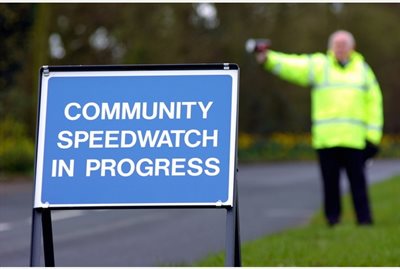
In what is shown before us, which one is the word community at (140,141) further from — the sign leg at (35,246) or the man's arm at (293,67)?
the man's arm at (293,67)

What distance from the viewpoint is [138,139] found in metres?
5.84

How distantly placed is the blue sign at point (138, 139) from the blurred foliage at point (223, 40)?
1771cm

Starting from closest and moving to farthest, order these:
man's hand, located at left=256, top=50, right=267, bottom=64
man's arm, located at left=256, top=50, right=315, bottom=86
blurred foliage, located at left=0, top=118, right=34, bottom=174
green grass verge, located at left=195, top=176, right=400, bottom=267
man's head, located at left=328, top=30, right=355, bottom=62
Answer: green grass verge, located at left=195, top=176, right=400, bottom=267
man's hand, located at left=256, top=50, right=267, bottom=64
man's arm, located at left=256, top=50, right=315, bottom=86
man's head, located at left=328, top=30, right=355, bottom=62
blurred foliage, located at left=0, top=118, right=34, bottom=174

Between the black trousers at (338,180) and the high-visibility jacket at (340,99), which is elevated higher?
the high-visibility jacket at (340,99)

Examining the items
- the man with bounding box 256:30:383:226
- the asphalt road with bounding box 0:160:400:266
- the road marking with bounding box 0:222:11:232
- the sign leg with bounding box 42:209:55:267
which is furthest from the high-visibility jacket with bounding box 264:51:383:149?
the sign leg with bounding box 42:209:55:267

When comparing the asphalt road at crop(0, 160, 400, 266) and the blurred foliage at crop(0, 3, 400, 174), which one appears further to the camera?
the blurred foliage at crop(0, 3, 400, 174)

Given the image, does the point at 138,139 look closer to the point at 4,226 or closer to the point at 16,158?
the point at 4,226

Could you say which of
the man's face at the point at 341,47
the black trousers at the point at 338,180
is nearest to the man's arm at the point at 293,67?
the man's face at the point at 341,47

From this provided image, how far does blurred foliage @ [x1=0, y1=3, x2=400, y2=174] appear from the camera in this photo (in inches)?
1142

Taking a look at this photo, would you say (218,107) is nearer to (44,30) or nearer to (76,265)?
(76,265)

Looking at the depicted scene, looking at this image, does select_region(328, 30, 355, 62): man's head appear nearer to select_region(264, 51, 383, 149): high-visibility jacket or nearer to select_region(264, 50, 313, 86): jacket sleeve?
select_region(264, 51, 383, 149): high-visibility jacket

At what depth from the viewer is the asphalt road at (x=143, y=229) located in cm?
924

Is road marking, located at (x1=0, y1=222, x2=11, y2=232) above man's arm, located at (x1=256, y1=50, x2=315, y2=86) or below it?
below

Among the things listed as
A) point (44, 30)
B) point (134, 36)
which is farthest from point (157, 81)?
point (134, 36)
